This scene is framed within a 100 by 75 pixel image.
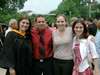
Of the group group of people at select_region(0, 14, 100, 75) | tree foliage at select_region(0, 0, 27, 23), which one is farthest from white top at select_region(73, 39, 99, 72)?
tree foliage at select_region(0, 0, 27, 23)

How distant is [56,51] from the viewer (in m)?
8.38

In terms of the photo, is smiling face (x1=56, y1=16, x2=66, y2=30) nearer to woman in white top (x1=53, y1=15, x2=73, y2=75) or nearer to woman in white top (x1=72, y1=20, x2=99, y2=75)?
woman in white top (x1=53, y1=15, x2=73, y2=75)

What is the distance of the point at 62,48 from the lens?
8.34 meters

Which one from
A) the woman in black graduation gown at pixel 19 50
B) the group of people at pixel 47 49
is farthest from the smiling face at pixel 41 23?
the woman in black graduation gown at pixel 19 50

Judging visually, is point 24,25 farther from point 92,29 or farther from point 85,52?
point 92,29

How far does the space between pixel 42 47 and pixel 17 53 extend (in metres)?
0.46

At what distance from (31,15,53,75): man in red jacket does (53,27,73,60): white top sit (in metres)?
0.11

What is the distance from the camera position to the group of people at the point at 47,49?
27.2ft

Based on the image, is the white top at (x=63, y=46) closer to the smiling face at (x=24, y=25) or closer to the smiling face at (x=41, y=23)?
the smiling face at (x=41, y=23)

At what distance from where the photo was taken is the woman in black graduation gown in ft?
27.3

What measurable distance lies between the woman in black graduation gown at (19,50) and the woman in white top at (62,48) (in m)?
0.48

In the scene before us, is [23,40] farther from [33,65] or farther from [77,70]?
[77,70]

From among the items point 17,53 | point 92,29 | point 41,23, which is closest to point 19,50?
point 17,53

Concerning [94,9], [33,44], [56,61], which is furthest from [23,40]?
[94,9]
